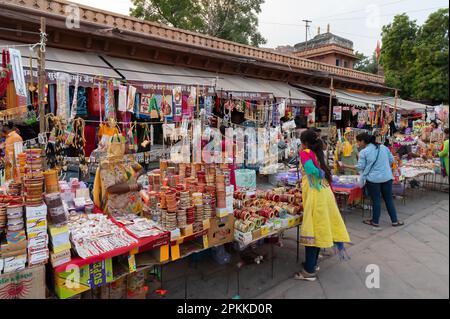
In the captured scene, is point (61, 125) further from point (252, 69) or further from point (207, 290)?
point (252, 69)

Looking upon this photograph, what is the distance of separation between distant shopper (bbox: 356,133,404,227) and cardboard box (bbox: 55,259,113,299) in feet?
13.9

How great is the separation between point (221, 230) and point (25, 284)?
1692 millimetres

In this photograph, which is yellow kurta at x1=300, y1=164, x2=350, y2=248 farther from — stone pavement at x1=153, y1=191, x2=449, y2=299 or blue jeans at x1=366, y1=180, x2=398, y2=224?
blue jeans at x1=366, y1=180, x2=398, y2=224

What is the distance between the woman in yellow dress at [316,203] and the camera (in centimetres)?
323

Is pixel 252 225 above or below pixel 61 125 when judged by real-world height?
below

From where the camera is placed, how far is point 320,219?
3.25 m

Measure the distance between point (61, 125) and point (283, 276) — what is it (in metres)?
3.97

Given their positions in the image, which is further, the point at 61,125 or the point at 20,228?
the point at 61,125

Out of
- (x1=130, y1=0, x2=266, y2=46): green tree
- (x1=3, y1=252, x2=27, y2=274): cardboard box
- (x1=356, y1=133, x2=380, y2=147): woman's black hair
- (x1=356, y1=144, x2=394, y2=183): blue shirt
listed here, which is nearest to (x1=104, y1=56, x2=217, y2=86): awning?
(x1=356, y1=133, x2=380, y2=147): woman's black hair

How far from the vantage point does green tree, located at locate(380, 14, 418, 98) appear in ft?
39.7

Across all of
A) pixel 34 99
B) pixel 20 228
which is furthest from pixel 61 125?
pixel 20 228

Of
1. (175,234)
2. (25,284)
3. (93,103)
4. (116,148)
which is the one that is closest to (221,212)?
(175,234)
